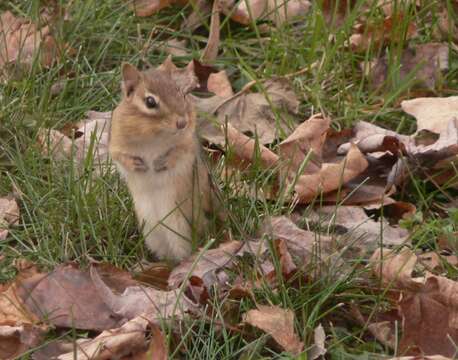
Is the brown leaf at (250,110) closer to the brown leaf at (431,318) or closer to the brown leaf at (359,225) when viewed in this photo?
the brown leaf at (359,225)

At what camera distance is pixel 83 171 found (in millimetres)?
5727

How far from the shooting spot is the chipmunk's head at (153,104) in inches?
195

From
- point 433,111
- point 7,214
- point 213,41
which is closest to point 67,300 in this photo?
point 7,214

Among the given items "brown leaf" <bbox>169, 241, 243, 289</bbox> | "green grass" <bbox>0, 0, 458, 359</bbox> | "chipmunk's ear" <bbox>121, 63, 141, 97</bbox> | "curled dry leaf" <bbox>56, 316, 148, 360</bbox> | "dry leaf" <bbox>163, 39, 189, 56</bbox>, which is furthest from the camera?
"dry leaf" <bbox>163, 39, 189, 56</bbox>

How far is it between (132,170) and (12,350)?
1.04m

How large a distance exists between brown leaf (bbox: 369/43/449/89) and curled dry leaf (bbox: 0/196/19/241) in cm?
235

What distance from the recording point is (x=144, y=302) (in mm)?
4707

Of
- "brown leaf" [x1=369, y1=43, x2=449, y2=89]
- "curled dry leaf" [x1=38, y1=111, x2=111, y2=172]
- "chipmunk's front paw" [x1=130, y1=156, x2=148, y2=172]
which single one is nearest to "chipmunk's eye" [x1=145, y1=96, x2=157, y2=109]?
"chipmunk's front paw" [x1=130, y1=156, x2=148, y2=172]

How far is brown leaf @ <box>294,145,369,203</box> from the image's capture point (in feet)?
18.5

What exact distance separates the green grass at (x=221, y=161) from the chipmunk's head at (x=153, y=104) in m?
0.51

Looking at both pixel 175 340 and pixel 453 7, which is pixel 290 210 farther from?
pixel 453 7

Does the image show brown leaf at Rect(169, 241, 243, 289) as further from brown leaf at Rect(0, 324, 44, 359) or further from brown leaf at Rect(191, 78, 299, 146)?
brown leaf at Rect(191, 78, 299, 146)

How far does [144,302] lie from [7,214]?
1.14 meters

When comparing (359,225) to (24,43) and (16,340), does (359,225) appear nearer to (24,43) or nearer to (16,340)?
(16,340)
